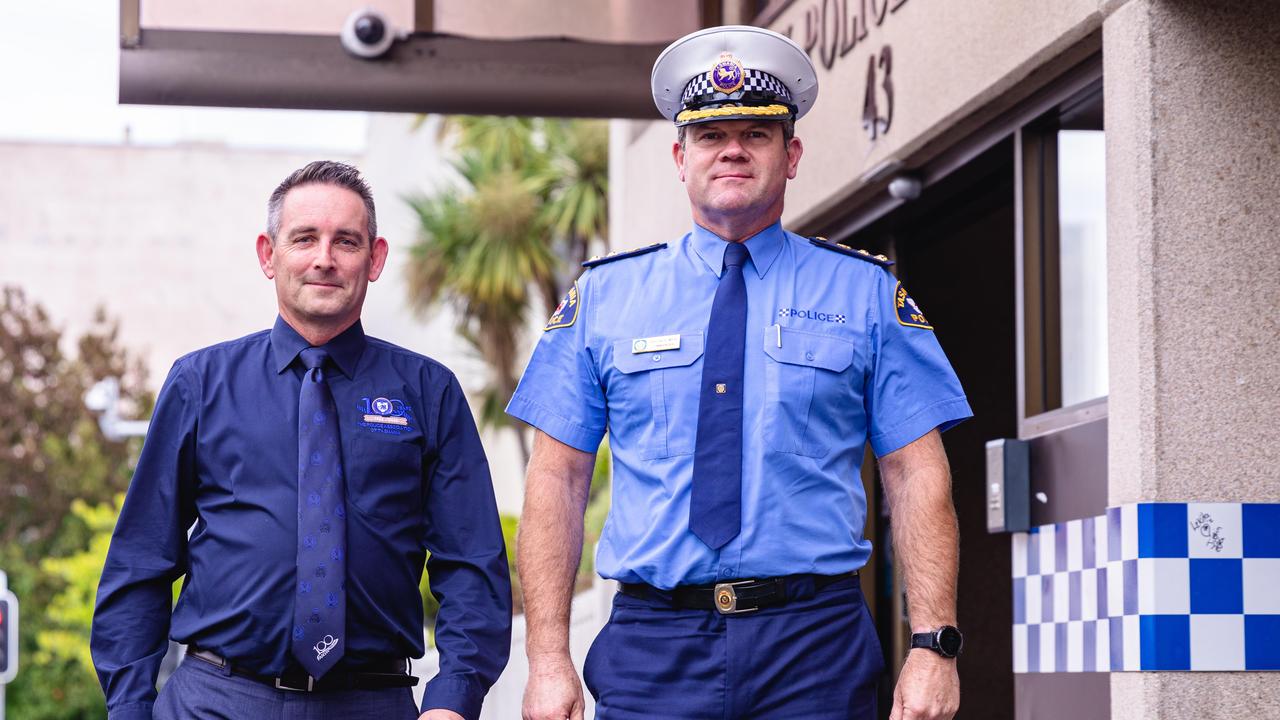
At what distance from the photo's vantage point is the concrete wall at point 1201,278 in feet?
13.8

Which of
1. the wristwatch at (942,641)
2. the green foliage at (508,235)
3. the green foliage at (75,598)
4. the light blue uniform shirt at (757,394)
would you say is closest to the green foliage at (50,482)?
the green foliage at (75,598)

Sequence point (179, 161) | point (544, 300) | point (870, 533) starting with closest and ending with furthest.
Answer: point (870, 533) < point (544, 300) < point (179, 161)

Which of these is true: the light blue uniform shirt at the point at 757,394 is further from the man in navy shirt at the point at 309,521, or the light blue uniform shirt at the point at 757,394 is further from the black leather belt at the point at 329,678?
the black leather belt at the point at 329,678

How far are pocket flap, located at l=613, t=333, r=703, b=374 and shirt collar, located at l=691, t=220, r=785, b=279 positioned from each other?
0.19 metres

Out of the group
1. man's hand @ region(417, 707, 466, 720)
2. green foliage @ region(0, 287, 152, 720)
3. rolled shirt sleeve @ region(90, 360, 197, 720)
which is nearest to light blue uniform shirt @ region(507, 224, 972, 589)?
man's hand @ region(417, 707, 466, 720)

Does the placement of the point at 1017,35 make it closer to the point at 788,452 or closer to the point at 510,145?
the point at 788,452

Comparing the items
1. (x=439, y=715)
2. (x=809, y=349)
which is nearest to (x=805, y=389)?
(x=809, y=349)

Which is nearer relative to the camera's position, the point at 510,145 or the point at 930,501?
the point at 930,501

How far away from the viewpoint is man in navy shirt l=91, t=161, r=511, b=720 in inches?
134

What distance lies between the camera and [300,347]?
3648 millimetres

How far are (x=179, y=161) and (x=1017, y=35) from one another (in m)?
47.2

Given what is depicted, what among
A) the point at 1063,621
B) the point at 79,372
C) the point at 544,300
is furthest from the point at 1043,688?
the point at 79,372

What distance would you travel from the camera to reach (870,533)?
306 inches

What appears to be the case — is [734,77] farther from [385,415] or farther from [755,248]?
[385,415]
